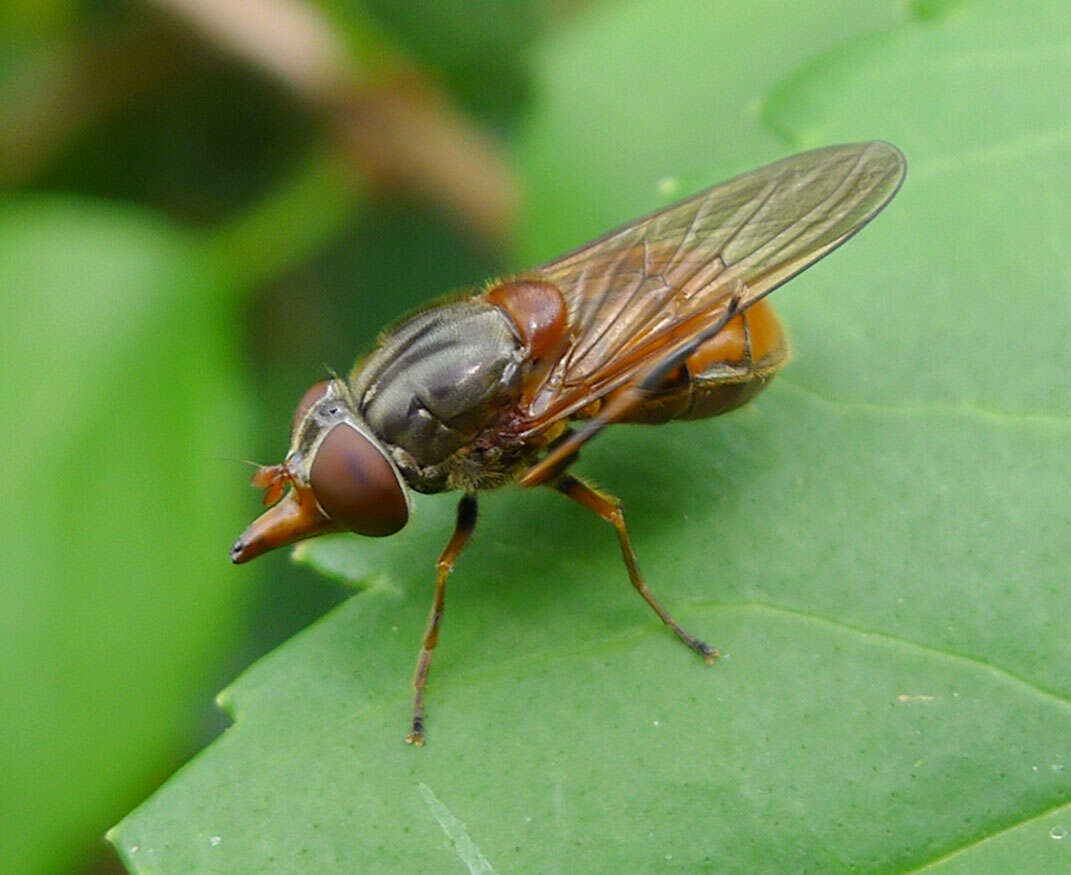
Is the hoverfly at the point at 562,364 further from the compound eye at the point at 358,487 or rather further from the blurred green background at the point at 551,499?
the blurred green background at the point at 551,499

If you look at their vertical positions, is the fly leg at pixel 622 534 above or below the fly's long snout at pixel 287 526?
below

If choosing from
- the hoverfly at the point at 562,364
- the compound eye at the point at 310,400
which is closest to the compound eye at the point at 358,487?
the hoverfly at the point at 562,364

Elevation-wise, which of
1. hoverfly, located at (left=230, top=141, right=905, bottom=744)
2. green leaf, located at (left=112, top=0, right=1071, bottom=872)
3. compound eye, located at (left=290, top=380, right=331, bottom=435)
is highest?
compound eye, located at (left=290, top=380, right=331, bottom=435)

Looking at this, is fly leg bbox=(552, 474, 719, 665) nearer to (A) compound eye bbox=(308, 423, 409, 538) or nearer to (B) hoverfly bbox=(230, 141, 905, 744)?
(B) hoverfly bbox=(230, 141, 905, 744)

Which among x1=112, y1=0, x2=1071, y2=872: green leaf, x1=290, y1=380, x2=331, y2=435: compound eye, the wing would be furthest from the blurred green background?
x1=290, y1=380, x2=331, y2=435: compound eye

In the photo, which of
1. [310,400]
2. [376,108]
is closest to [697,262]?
[310,400]

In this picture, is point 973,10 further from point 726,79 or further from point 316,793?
point 316,793
